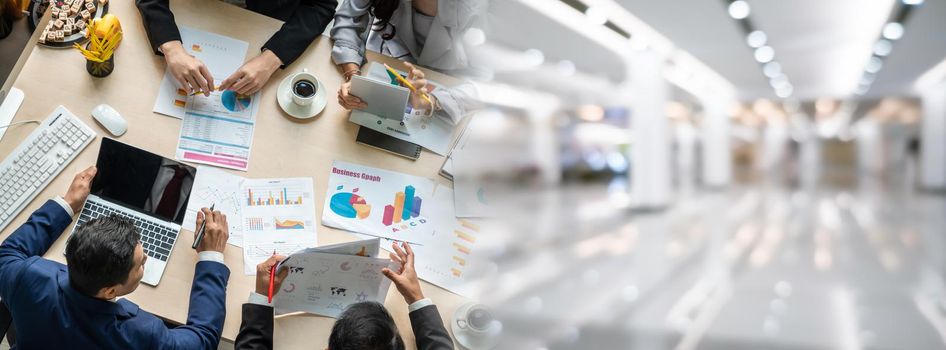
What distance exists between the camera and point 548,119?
501 inches

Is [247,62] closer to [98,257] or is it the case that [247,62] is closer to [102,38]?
[102,38]

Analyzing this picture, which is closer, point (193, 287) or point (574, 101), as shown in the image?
point (193, 287)

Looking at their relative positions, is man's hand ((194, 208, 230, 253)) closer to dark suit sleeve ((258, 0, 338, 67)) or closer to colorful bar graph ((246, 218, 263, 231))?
colorful bar graph ((246, 218, 263, 231))

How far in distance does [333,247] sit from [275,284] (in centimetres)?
16

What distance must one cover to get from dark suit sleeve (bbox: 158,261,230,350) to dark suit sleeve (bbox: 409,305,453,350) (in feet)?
1.25

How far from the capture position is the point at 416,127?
1286 millimetres

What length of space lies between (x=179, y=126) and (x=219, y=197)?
20cm

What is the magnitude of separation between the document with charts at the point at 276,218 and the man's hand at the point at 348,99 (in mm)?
202

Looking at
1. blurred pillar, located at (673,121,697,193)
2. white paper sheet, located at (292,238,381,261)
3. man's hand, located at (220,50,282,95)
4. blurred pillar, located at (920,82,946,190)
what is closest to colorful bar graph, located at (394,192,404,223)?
white paper sheet, located at (292,238,381,261)

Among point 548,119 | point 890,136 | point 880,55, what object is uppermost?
point 880,55

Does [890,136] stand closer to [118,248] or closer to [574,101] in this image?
[574,101]

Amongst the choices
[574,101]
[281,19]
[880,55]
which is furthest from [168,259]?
[574,101]

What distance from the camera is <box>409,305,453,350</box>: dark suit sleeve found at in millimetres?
1048

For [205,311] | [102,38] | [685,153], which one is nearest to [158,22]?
[102,38]
